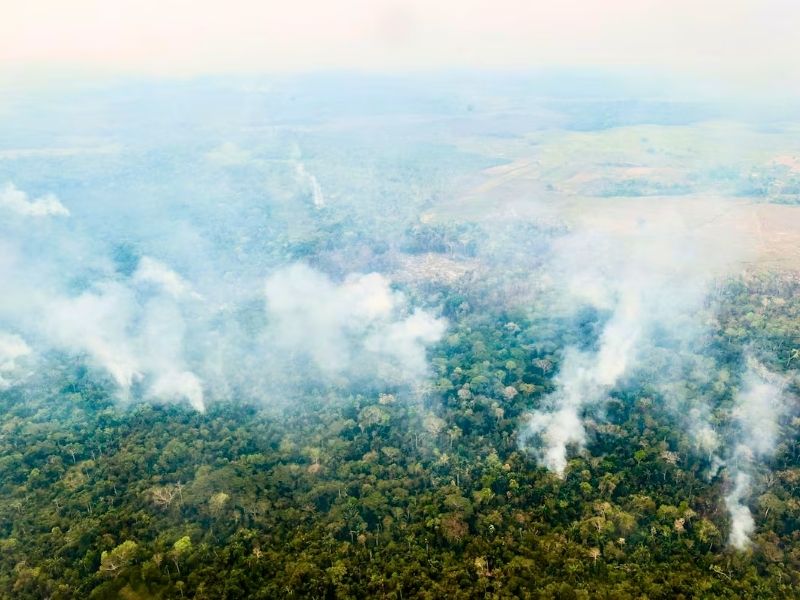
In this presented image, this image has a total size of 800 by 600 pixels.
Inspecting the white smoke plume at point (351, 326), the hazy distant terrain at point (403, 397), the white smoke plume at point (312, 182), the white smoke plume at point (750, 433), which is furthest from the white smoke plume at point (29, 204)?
the white smoke plume at point (750, 433)

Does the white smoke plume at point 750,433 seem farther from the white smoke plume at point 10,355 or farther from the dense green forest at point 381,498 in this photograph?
the white smoke plume at point 10,355

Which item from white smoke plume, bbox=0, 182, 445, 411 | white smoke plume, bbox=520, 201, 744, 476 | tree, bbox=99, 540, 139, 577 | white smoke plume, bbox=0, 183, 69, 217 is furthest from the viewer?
white smoke plume, bbox=0, 183, 69, 217

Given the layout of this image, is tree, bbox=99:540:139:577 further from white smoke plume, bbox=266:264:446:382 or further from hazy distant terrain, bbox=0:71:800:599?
white smoke plume, bbox=266:264:446:382

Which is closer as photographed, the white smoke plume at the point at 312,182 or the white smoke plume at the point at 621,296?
the white smoke plume at the point at 621,296

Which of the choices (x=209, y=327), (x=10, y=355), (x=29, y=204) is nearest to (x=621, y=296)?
(x=209, y=327)

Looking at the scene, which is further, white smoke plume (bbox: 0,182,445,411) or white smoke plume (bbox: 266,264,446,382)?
white smoke plume (bbox: 266,264,446,382)

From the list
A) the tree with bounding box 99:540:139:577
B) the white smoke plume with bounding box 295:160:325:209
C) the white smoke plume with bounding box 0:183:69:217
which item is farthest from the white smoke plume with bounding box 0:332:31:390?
the white smoke plume with bounding box 295:160:325:209

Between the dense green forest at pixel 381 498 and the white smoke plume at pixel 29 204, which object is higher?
the dense green forest at pixel 381 498

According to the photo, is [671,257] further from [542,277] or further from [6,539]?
[6,539]
